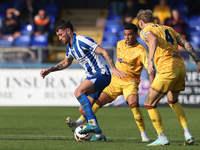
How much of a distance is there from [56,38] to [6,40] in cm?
204

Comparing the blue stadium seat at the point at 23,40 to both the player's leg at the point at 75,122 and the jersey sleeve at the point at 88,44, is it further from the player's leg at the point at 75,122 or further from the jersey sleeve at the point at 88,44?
the jersey sleeve at the point at 88,44

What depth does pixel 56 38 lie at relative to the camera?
19953 mm

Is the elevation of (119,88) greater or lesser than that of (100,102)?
greater

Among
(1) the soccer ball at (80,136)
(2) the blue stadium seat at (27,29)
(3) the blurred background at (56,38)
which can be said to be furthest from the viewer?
(2) the blue stadium seat at (27,29)

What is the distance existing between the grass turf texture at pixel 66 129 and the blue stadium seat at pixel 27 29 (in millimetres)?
4553

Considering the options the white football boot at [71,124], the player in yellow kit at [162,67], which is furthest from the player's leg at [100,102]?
the player in yellow kit at [162,67]

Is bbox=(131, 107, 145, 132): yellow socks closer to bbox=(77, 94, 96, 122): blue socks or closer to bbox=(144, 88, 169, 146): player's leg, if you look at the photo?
bbox=(144, 88, 169, 146): player's leg

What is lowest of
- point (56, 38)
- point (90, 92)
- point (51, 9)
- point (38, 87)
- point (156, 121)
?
point (38, 87)

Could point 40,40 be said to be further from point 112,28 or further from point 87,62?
point 87,62

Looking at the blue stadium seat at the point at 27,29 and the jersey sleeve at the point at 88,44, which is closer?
the jersey sleeve at the point at 88,44

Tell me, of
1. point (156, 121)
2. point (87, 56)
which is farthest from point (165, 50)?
point (87, 56)

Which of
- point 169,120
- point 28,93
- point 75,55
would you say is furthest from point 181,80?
point 28,93

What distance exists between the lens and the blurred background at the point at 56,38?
1586 centimetres

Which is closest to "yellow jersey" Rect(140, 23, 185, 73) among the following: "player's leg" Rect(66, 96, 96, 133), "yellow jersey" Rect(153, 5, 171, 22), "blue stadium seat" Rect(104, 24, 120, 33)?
"player's leg" Rect(66, 96, 96, 133)
